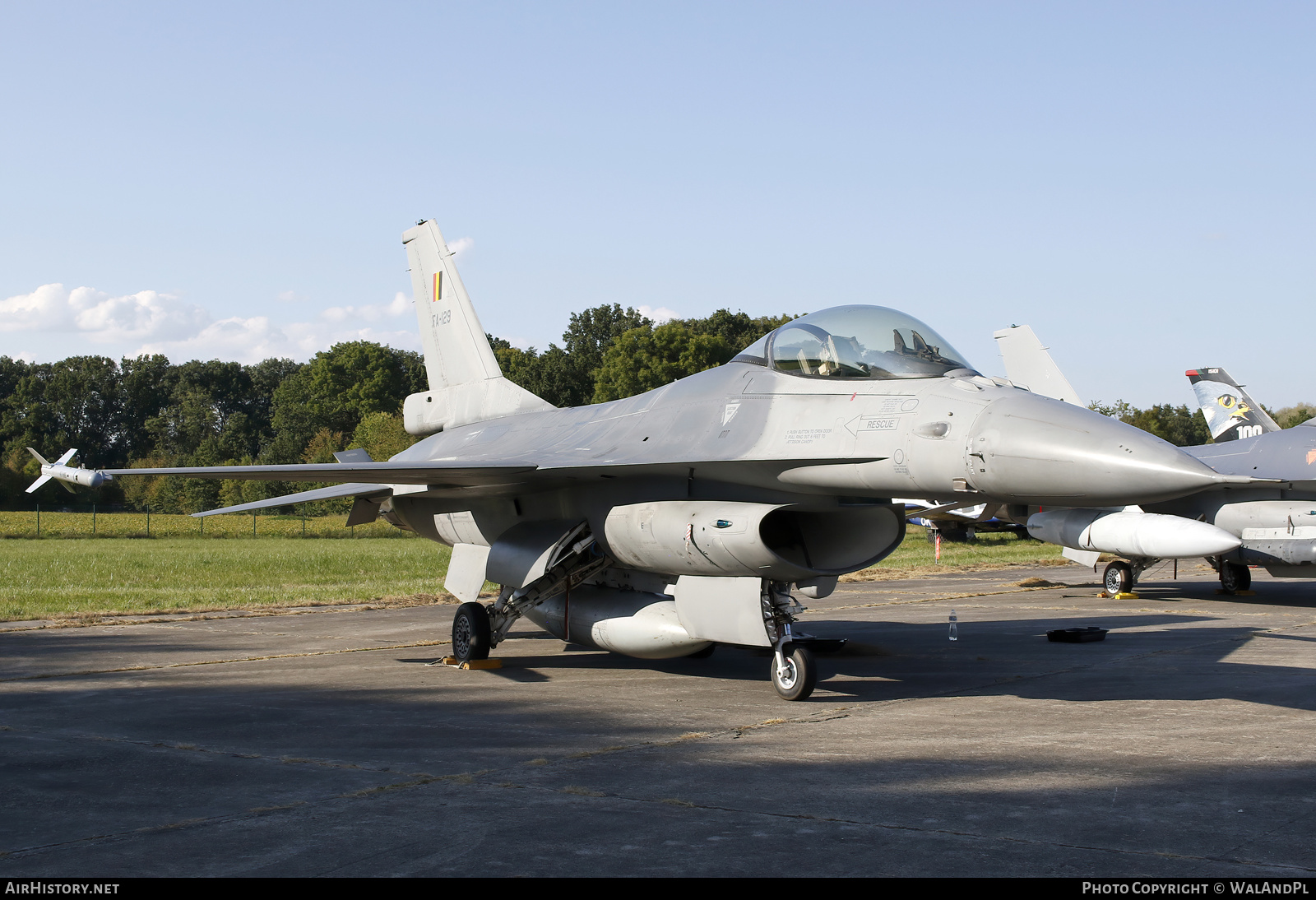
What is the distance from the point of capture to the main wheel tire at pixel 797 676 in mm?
8078

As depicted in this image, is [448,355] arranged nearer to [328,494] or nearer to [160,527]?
[328,494]

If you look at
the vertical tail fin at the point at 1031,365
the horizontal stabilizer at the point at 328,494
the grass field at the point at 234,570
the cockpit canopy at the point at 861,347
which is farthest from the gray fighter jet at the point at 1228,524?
the horizontal stabilizer at the point at 328,494

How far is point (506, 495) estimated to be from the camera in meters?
10.8

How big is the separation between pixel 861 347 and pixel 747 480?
1.32 metres

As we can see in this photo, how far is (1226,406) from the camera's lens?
26.3 metres

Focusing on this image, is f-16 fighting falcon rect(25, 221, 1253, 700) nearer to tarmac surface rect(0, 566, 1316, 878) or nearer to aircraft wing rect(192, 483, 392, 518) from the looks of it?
aircraft wing rect(192, 483, 392, 518)

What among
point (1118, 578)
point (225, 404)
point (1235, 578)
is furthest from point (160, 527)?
point (225, 404)

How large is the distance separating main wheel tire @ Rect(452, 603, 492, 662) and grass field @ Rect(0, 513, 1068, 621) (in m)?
7.08

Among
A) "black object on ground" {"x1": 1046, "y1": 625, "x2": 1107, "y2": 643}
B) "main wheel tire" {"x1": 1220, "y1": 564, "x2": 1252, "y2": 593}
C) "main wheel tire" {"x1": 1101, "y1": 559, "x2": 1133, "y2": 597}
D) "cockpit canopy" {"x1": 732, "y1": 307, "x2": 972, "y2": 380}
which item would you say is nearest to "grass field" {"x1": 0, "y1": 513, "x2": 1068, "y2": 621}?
"main wheel tire" {"x1": 1101, "y1": 559, "x2": 1133, "y2": 597}

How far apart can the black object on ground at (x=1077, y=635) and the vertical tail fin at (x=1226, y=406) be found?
52.7ft

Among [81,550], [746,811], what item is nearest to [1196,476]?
[746,811]

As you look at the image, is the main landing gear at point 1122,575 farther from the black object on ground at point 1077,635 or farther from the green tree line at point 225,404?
the green tree line at point 225,404

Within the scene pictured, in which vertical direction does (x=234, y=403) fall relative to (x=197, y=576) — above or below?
above

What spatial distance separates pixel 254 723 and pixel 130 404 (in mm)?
99366
